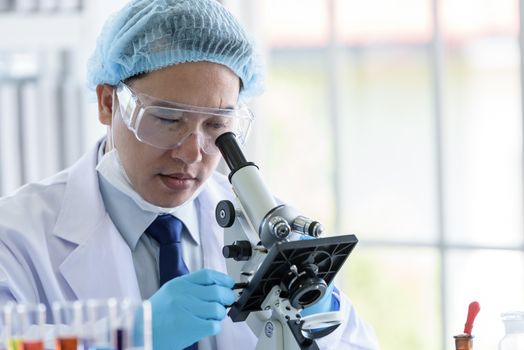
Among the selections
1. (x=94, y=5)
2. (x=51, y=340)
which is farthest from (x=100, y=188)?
(x=94, y=5)

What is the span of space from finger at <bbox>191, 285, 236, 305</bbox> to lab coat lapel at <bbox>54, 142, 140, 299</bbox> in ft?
0.86

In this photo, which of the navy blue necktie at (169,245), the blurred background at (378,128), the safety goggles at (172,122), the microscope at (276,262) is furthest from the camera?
the blurred background at (378,128)

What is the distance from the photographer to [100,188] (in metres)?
2.15

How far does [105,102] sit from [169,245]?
353mm

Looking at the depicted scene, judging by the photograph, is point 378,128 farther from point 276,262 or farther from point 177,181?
point 276,262

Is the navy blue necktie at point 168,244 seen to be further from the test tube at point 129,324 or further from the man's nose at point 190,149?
the test tube at point 129,324

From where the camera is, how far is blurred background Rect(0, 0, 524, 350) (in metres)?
3.04

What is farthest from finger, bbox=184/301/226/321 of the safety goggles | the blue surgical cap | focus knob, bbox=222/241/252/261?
the blue surgical cap

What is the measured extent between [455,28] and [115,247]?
23.1ft

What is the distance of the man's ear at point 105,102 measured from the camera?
209 cm

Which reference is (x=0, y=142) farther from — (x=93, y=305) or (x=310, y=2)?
(x=310, y=2)

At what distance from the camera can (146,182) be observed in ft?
6.63

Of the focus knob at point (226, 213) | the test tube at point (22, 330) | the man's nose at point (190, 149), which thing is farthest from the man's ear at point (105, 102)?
the test tube at point (22, 330)

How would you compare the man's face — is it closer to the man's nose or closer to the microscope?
the man's nose
